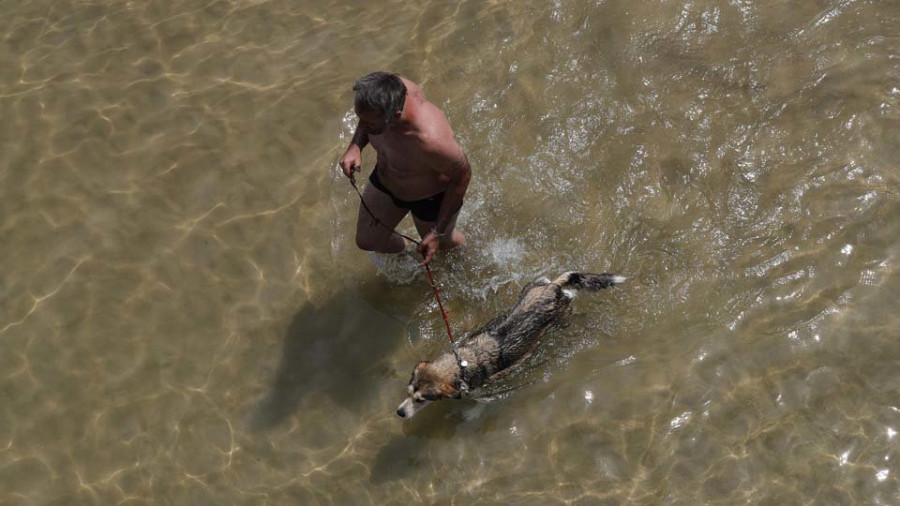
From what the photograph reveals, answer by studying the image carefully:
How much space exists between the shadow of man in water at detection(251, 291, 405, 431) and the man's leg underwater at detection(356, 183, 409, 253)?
58 centimetres

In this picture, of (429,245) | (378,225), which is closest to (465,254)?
(378,225)

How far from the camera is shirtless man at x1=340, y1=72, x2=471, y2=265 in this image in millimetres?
4188

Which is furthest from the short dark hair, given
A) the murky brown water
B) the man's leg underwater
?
the murky brown water

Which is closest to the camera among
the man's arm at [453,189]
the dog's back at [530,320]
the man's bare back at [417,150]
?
the man's bare back at [417,150]

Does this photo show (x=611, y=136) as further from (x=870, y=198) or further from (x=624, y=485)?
(x=624, y=485)

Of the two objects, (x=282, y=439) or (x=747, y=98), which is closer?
(x=282, y=439)

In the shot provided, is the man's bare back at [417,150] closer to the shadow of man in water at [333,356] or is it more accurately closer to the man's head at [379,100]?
the man's head at [379,100]

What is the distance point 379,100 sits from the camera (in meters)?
4.11

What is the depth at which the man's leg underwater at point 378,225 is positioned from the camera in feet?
17.1

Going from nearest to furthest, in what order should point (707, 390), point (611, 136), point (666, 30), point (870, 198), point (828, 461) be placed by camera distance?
point (828, 461)
point (707, 390)
point (870, 198)
point (611, 136)
point (666, 30)

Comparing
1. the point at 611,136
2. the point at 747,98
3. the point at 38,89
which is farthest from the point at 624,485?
the point at 38,89

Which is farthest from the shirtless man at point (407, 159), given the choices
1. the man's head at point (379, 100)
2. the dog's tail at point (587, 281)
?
the dog's tail at point (587, 281)

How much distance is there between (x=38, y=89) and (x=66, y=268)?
6.83 feet

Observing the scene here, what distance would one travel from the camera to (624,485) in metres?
4.93
